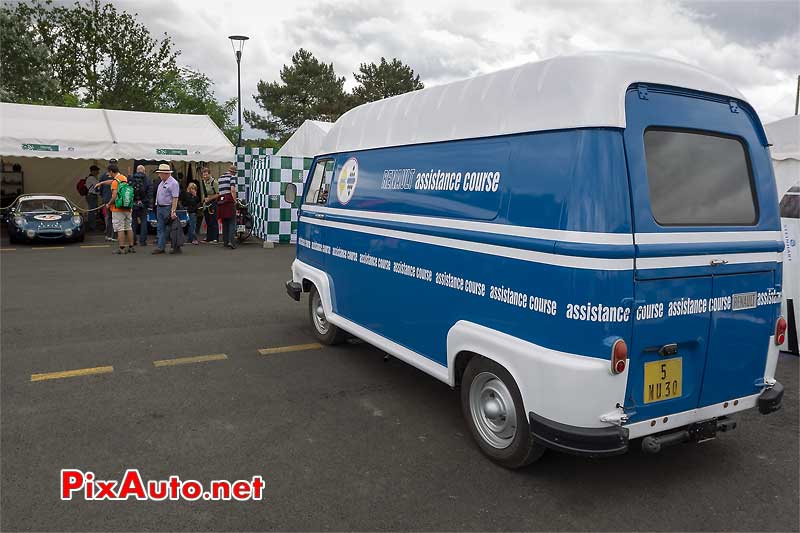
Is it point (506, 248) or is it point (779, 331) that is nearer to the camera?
point (506, 248)

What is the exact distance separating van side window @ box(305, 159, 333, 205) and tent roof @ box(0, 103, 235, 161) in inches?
490

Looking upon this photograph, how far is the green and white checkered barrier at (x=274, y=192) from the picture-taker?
1449cm

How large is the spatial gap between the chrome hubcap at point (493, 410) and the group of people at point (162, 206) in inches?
426

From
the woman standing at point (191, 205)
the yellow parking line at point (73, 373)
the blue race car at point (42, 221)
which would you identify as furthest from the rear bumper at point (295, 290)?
the blue race car at point (42, 221)

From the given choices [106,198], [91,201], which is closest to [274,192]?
[106,198]

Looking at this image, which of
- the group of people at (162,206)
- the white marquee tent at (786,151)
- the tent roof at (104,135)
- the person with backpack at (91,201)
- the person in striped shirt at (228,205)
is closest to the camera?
the white marquee tent at (786,151)

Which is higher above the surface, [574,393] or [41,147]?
[41,147]

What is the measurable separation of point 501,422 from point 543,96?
201 centimetres

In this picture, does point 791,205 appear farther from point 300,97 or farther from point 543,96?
point 300,97

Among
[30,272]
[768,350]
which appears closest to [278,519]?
[768,350]

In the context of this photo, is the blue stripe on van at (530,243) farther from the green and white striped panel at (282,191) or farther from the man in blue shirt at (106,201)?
the man in blue shirt at (106,201)

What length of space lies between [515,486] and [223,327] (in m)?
4.62

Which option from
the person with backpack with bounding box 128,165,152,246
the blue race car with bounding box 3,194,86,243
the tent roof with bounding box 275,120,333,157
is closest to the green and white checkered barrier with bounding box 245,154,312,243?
the tent roof with bounding box 275,120,333,157

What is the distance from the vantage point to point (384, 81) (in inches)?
1863
